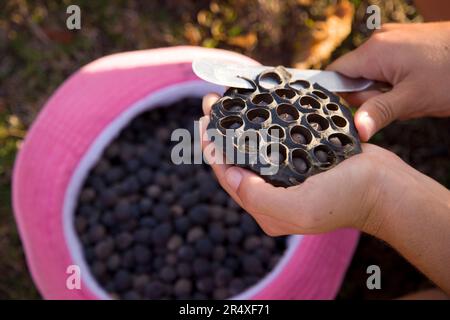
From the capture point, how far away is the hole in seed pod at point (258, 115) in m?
0.74

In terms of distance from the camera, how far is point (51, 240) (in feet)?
3.41

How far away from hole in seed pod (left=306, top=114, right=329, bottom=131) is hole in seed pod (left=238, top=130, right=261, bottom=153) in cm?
8

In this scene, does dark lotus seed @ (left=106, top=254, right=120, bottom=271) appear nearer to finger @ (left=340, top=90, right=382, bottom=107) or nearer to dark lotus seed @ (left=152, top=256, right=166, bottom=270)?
dark lotus seed @ (left=152, top=256, right=166, bottom=270)

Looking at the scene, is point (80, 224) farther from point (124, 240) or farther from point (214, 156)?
point (214, 156)

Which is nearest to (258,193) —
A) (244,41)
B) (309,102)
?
(309,102)

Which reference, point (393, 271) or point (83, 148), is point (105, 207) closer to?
point (83, 148)

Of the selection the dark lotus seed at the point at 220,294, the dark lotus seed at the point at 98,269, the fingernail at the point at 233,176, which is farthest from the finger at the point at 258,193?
the dark lotus seed at the point at 98,269

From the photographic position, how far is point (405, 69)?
2.84 ft

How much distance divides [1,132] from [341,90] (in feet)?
2.72

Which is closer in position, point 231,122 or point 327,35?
point 231,122

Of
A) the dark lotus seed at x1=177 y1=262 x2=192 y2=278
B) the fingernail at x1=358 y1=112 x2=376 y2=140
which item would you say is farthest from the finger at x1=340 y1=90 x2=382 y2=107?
the dark lotus seed at x1=177 y1=262 x2=192 y2=278

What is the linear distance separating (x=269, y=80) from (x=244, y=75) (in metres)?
0.04

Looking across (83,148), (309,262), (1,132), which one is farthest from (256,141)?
(1,132)

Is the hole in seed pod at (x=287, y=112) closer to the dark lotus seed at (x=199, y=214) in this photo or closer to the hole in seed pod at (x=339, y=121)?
the hole in seed pod at (x=339, y=121)
